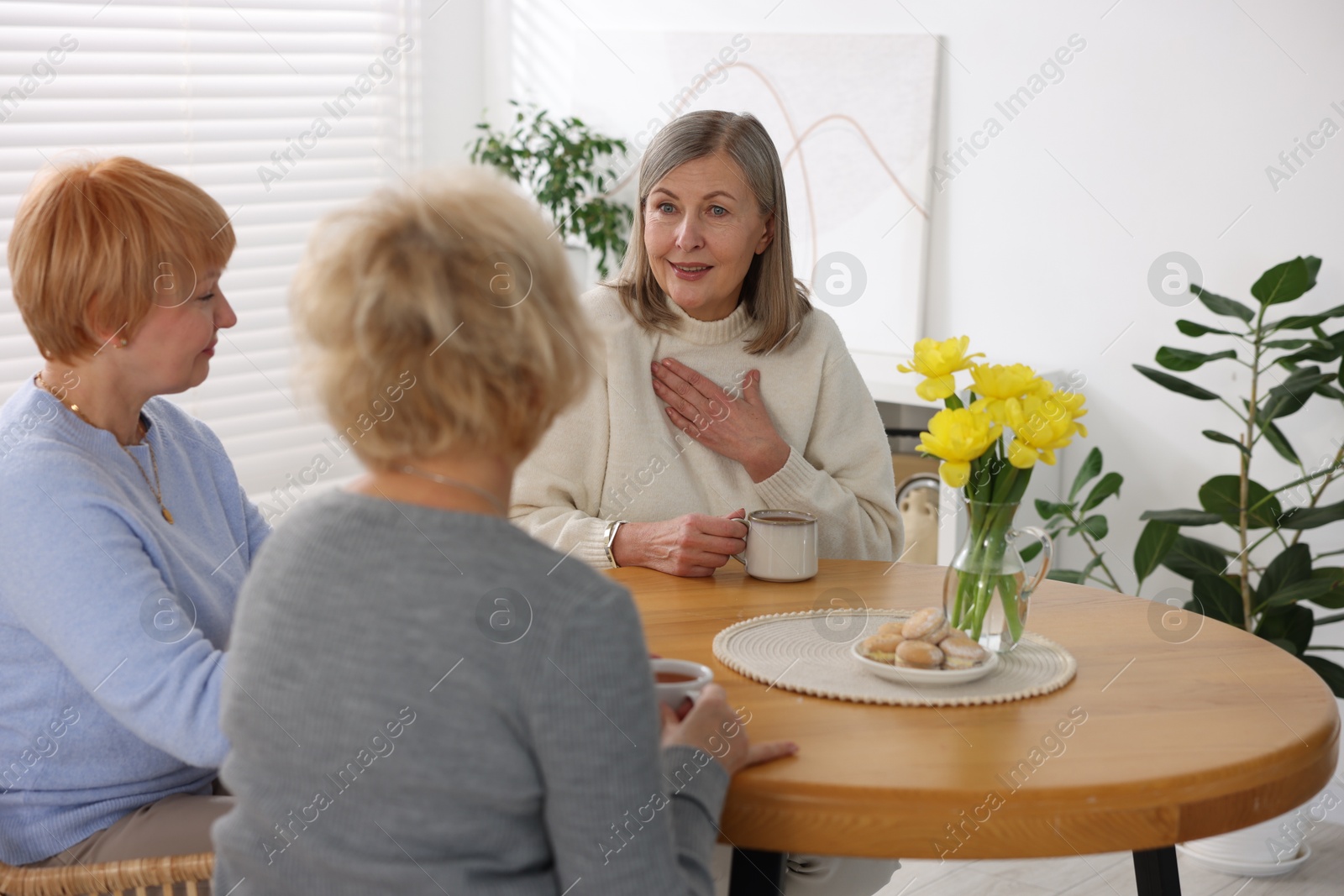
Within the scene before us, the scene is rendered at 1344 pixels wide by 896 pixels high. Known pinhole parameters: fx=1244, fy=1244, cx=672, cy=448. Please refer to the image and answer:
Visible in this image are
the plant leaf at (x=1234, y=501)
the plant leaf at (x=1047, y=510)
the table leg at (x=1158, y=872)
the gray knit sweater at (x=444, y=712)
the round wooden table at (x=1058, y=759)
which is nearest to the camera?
the gray knit sweater at (x=444, y=712)

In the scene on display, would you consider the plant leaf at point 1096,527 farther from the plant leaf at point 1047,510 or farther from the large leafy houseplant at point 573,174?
the large leafy houseplant at point 573,174

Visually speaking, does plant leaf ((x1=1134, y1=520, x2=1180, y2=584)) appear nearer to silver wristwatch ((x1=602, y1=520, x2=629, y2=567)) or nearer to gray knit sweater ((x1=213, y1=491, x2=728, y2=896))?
silver wristwatch ((x1=602, y1=520, x2=629, y2=567))

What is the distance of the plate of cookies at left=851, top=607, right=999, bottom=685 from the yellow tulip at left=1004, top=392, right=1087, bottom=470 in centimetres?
21

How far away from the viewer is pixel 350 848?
39.7 inches

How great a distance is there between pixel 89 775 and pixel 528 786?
0.76 meters

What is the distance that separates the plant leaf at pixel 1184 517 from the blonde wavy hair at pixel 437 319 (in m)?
2.17

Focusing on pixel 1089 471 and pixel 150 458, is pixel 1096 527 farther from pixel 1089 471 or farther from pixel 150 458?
pixel 150 458

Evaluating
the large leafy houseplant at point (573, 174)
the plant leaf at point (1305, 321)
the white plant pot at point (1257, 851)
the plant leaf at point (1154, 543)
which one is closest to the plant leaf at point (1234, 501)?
the plant leaf at point (1154, 543)

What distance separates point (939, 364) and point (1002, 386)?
0.08 metres

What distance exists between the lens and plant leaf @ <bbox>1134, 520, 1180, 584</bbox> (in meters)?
2.80

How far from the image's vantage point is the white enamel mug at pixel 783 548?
5.99 ft

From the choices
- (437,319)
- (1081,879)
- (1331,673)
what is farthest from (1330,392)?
(437,319)

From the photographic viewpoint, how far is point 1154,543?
2.80 m

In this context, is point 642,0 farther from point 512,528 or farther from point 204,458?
point 512,528
